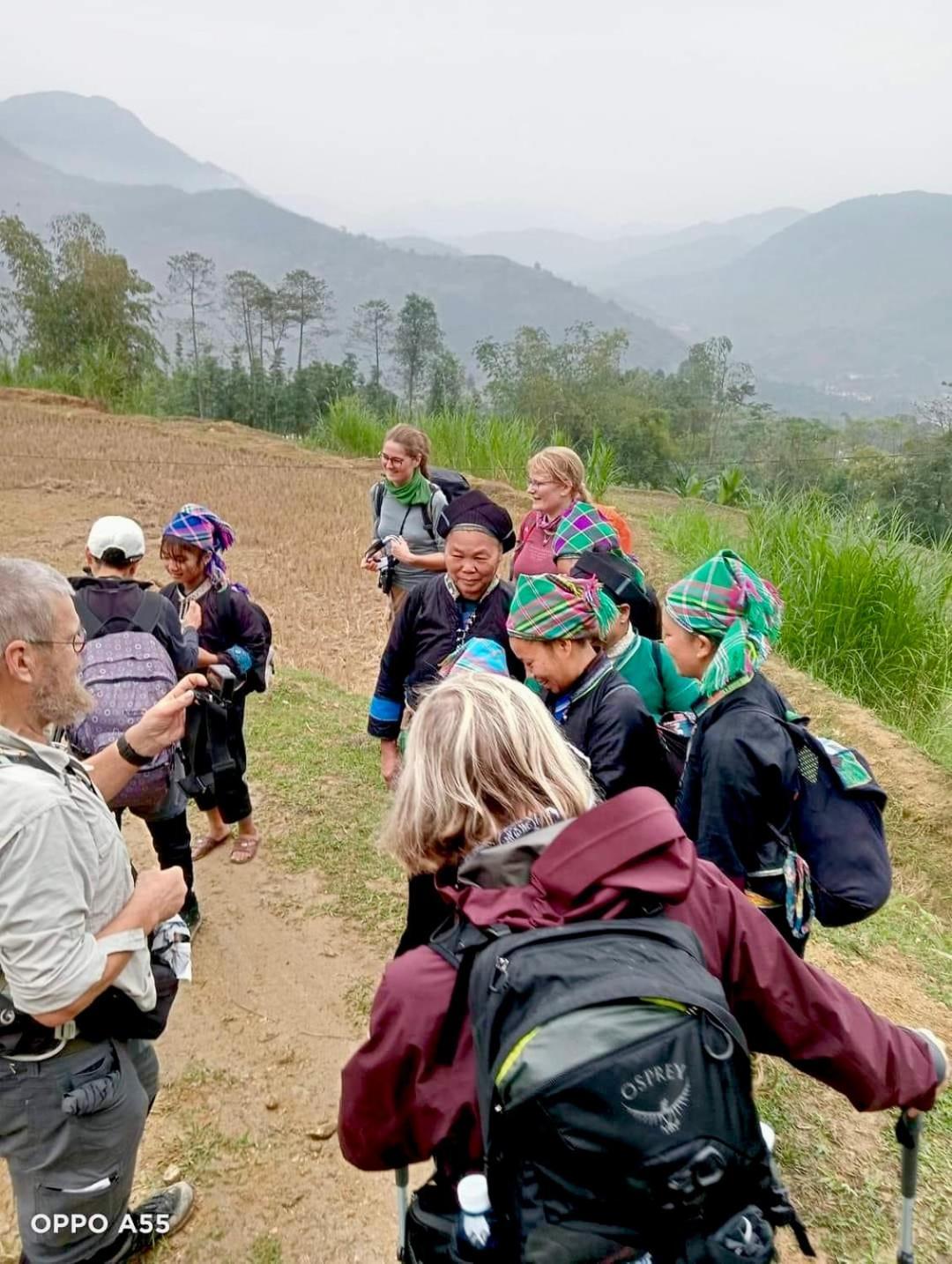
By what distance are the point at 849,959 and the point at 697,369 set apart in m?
42.1

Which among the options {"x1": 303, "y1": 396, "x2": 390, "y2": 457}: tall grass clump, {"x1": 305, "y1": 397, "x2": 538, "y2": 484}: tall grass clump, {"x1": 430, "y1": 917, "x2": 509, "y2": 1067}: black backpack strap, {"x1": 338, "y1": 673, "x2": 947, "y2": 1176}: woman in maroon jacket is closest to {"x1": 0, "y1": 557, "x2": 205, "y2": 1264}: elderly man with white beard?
{"x1": 338, "y1": 673, "x2": 947, "y2": 1176}: woman in maroon jacket

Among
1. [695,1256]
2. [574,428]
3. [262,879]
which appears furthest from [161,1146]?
[574,428]

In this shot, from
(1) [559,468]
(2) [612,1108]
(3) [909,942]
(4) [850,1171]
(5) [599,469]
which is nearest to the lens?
(2) [612,1108]

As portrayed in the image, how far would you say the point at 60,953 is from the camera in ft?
4.98

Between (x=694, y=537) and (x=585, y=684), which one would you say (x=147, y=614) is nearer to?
(x=585, y=684)

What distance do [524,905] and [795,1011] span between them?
1.70 feet

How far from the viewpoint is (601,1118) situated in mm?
979

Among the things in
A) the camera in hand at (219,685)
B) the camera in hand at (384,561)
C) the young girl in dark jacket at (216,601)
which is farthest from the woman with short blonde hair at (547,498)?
the camera in hand at (219,685)

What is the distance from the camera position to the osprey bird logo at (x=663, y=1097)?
98cm

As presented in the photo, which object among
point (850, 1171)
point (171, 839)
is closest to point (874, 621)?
point (850, 1171)

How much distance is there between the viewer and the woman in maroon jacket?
1152 millimetres

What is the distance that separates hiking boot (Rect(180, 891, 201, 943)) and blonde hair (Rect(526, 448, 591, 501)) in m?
2.41

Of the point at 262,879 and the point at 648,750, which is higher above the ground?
the point at 648,750

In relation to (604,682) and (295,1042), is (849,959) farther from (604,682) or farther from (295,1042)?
(295,1042)
